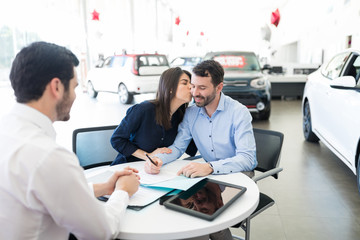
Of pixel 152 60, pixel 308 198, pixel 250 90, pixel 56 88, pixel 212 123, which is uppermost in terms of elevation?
pixel 56 88

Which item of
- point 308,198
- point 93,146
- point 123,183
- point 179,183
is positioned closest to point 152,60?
point 308,198

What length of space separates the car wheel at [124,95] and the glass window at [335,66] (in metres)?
5.33

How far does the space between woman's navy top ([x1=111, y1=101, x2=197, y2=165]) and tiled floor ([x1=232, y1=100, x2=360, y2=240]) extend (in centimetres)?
93

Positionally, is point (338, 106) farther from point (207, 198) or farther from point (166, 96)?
point (207, 198)

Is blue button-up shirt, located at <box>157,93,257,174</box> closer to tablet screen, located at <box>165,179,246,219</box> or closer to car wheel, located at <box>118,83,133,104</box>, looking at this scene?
tablet screen, located at <box>165,179,246,219</box>

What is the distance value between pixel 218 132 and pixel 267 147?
0.35 meters

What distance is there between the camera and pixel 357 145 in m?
2.67

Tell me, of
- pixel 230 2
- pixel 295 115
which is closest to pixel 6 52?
pixel 295 115

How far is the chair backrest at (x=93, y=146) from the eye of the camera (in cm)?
212

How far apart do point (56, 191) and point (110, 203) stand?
12.3 inches

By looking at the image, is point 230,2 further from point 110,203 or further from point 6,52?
point 110,203

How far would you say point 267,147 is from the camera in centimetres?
212

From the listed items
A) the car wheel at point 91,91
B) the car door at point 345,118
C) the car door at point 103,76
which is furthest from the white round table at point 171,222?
the car wheel at point 91,91

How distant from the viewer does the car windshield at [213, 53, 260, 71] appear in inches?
262
